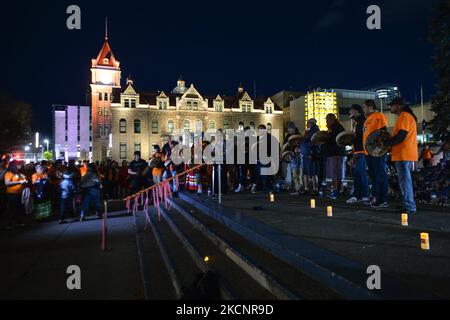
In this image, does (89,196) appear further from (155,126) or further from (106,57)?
(106,57)

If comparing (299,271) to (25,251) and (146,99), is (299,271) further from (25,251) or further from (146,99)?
(146,99)

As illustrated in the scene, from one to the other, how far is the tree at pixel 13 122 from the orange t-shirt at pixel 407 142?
42.2 meters

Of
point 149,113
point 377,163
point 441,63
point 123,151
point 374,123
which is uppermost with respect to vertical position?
point 149,113

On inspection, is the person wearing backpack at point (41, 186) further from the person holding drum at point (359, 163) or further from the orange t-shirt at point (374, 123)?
the orange t-shirt at point (374, 123)

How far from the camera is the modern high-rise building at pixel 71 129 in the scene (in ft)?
299

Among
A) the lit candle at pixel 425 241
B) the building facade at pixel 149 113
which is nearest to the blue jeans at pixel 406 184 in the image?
the lit candle at pixel 425 241

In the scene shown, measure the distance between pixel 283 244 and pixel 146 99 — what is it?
55.8 metres

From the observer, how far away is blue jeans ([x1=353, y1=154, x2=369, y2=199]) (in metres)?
7.62

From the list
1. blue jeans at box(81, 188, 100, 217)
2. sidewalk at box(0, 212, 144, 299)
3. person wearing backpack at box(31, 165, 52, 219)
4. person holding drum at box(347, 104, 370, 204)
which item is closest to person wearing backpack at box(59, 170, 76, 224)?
blue jeans at box(81, 188, 100, 217)

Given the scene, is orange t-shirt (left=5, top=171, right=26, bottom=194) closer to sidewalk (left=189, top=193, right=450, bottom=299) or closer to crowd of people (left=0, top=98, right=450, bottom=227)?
crowd of people (left=0, top=98, right=450, bottom=227)

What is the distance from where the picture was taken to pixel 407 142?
20.2ft

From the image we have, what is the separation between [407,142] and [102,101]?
6204 cm

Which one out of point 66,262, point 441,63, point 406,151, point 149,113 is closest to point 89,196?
point 66,262

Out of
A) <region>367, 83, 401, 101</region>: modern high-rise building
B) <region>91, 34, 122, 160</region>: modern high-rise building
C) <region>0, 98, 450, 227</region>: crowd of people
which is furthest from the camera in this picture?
<region>367, 83, 401, 101</region>: modern high-rise building
